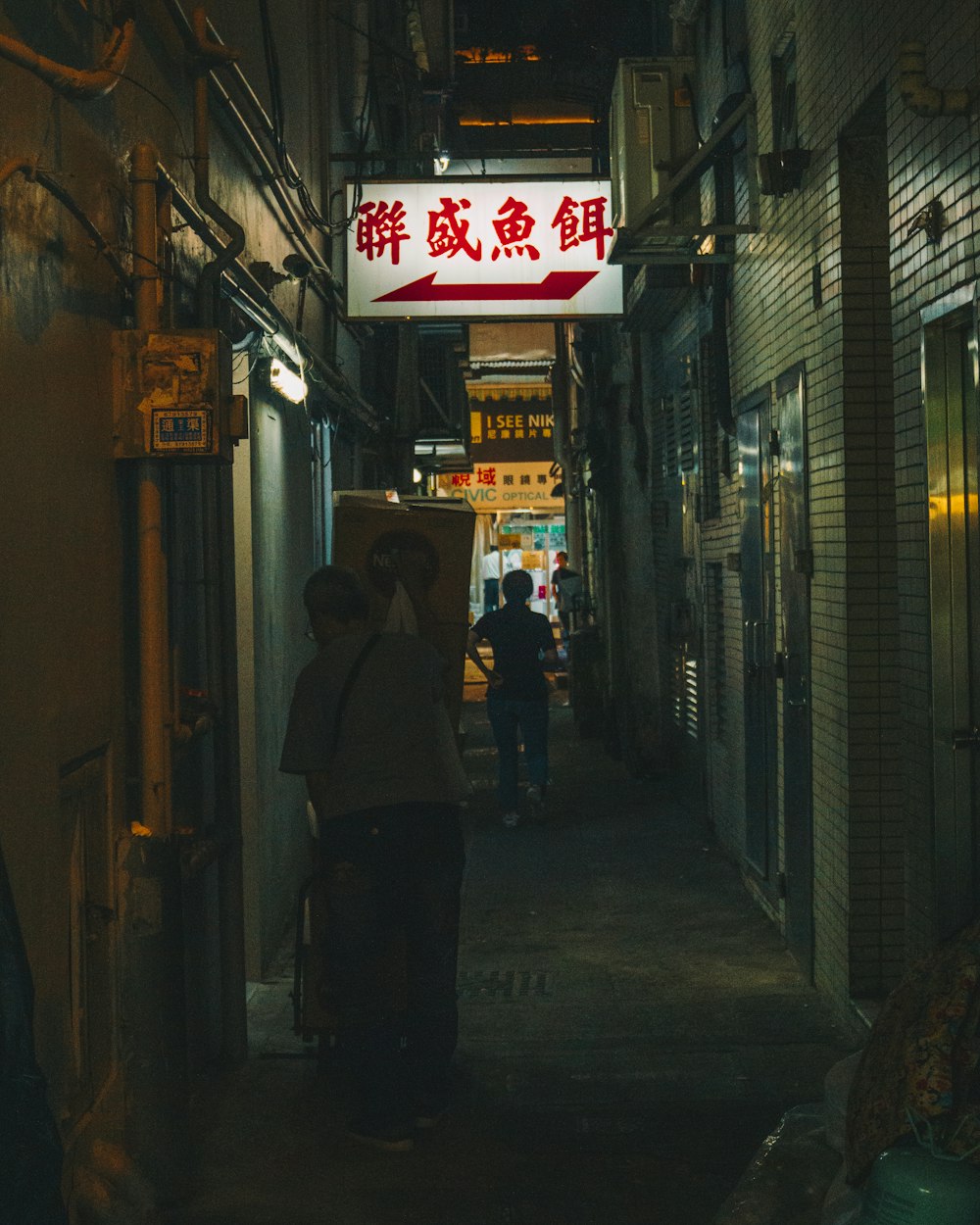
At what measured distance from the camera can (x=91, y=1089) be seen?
15.4ft

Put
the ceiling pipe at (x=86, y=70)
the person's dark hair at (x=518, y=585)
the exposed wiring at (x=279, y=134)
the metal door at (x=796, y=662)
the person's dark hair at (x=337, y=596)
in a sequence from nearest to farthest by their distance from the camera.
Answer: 1. the ceiling pipe at (x=86, y=70)
2. the person's dark hair at (x=337, y=596)
3. the metal door at (x=796, y=662)
4. the exposed wiring at (x=279, y=134)
5. the person's dark hair at (x=518, y=585)

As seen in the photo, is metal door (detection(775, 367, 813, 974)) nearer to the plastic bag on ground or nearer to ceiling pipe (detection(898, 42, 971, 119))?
ceiling pipe (detection(898, 42, 971, 119))

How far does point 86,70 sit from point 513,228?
202 inches

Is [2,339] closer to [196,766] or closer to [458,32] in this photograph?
[196,766]

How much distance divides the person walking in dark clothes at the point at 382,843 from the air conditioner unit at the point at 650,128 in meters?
3.90

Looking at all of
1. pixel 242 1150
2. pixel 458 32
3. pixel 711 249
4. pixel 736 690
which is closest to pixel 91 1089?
pixel 242 1150

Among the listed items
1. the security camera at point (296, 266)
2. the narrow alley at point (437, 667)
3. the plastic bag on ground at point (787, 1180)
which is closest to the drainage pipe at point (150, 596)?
the narrow alley at point (437, 667)

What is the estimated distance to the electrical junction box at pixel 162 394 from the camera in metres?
4.89

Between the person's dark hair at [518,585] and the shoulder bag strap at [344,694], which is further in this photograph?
the person's dark hair at [518,585]

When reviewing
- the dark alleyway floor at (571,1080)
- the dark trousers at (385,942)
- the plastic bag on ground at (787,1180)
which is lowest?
the dark alleyway floor at (571,1080)

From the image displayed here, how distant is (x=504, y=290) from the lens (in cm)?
954

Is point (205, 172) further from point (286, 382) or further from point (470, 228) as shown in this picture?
point (470, 228)

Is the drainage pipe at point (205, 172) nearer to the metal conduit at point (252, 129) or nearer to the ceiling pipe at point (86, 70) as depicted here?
the metal conduit at point (252, 129)

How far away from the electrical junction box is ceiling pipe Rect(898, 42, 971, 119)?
2543mm
